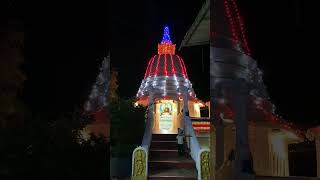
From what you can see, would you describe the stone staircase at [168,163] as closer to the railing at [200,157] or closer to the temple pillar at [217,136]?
the railing at [200,157]

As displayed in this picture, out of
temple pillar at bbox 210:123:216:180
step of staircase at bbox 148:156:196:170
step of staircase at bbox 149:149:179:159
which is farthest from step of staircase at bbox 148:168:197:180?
temple pillar at bbox 210:123:216:180

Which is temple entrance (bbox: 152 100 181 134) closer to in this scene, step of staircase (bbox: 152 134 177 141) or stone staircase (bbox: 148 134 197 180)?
step of staircase (bbox: 152 134 177 141)

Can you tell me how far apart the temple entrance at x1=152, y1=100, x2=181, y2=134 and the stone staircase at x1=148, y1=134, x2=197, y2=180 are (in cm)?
291

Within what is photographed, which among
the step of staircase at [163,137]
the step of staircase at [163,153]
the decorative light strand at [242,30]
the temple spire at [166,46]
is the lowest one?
the step of staircase at [163,153]

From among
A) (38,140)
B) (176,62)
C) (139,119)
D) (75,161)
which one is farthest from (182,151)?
(176,62)

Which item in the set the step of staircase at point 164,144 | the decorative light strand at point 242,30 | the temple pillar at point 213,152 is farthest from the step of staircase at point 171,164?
the decorative light strand at point 242,30

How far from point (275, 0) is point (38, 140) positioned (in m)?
3.95

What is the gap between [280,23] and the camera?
17.7 ft

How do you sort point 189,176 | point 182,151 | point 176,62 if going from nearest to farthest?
point 189,176 → point 182,151 → point 176,62

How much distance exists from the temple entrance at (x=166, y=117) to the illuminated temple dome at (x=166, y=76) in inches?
15.9

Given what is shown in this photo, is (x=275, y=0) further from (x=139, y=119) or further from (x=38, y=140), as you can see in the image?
(x=139, y=119)

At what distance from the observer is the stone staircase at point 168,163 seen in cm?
735

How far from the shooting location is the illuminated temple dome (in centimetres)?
1259

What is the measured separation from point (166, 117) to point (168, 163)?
475cm
